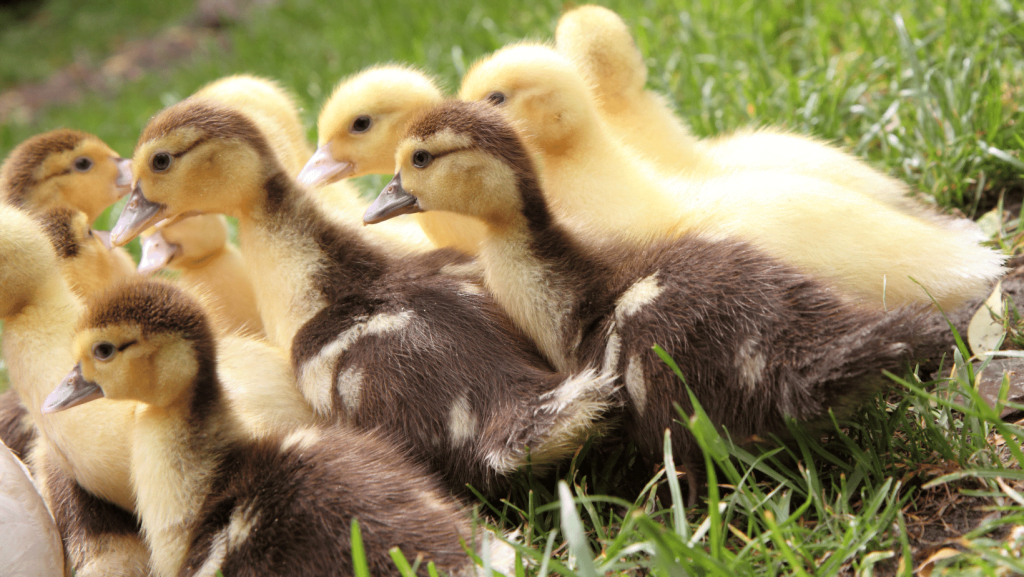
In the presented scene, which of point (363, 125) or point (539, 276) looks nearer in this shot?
point (539, 276)

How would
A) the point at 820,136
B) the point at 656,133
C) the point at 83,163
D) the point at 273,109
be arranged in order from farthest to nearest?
the point at 820,136 → the point at 273,109 → the point at 83,163 → the point at 656,133

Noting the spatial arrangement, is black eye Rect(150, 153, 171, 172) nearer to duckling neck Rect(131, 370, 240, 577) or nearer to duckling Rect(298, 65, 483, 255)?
duckling Rect(298, 65, 483, 255)

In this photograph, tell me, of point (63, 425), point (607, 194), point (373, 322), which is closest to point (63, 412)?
point (63, 425)

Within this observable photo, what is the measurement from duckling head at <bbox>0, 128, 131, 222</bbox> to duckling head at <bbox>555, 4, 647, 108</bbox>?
1627 mm

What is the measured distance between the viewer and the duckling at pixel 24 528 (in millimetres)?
2053

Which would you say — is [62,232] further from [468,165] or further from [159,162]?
[468,165]

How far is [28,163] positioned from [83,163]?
17 centimetres

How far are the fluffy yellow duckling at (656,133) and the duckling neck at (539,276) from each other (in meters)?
0.68

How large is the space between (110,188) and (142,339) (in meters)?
1.22

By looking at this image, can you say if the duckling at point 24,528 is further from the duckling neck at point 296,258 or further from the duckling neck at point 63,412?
the duckling neck at point 296,258

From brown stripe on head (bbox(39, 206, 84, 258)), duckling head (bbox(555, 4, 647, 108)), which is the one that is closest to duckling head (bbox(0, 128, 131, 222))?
brown stripe on head (bbox(39, 206, 84, 258))

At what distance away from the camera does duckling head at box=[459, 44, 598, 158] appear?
249 cm

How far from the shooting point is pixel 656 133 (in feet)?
9.37

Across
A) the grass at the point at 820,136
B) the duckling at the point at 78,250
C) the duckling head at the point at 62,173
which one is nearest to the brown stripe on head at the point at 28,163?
Result: the duckling head at the point at 62,173
